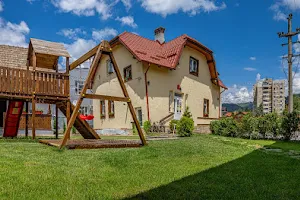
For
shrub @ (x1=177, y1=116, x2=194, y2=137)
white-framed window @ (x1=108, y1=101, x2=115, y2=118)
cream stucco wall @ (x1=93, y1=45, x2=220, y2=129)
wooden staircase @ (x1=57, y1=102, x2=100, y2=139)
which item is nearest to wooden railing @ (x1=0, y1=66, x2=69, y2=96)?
wooden staircase @ (x1=57, y1=102, x2=100, y2=139)

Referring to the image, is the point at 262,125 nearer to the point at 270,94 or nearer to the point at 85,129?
the point at 85,129

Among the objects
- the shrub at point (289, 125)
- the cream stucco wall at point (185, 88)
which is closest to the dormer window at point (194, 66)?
the cream stucco wall at point (185, 88)

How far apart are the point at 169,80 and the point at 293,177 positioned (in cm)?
1502

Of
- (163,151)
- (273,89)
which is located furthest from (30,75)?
(273,89)

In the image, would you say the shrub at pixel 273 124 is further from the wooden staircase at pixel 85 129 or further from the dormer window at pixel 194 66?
the wooden staircase at pixel 85 129

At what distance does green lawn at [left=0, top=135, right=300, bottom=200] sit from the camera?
3527mm

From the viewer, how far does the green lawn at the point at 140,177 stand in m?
3.53

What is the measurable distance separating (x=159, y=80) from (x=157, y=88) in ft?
2.00

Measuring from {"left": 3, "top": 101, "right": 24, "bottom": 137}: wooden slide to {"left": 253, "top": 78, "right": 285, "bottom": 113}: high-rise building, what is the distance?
72640 mm

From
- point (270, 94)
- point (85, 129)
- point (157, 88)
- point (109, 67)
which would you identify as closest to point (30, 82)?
point (85, 129)

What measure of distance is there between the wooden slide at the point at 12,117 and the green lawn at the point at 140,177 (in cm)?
739

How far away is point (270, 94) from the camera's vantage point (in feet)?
276

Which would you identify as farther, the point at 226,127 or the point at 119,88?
the point at 119,88

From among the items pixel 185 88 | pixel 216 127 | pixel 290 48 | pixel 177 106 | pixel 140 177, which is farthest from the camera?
pixel 290 48
